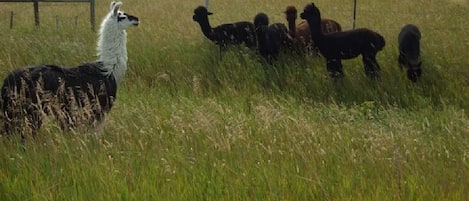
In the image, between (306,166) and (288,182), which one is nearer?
(288,182)

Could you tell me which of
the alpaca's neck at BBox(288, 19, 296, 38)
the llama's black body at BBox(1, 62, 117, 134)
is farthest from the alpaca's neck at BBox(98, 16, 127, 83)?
the alpaca's neck at BBox(288, 19, 296, 38)

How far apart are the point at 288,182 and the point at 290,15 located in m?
6.70

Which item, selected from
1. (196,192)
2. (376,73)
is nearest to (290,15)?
(376,73)

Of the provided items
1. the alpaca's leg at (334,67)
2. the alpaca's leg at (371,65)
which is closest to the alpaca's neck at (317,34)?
the alpaca's leg at (334,67)

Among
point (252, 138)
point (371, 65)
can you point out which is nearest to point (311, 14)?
point (371, 65)

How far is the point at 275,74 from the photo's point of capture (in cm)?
876

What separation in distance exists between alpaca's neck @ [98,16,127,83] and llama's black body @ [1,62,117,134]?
343 millimetres

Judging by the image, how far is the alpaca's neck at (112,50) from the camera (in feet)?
19.6

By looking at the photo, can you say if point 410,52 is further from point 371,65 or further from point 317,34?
point 317,34

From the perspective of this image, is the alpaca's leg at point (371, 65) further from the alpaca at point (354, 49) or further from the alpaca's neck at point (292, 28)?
the alpaca's neck at point (292, 28)

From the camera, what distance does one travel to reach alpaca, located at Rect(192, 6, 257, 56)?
405 inches

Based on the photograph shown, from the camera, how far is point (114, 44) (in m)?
6.09

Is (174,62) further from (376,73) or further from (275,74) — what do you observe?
(376,73)

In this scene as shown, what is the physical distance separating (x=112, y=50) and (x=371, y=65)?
4240mm
